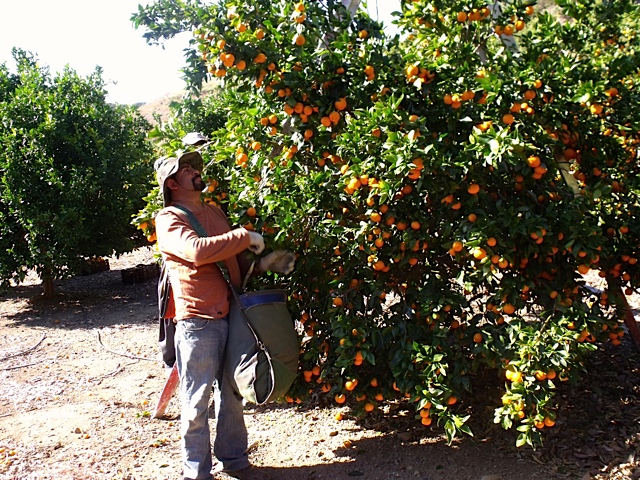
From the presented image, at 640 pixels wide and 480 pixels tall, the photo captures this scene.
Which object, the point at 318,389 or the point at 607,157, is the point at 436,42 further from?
the point at 318,389

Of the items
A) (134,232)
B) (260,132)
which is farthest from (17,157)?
(260,132)

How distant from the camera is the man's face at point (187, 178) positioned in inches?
139

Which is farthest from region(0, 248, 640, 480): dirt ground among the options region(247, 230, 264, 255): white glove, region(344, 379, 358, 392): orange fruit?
region(247, 230, 264, 255): white glove

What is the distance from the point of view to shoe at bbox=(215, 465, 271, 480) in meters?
3.67

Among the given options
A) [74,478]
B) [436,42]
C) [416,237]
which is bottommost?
[74,478]

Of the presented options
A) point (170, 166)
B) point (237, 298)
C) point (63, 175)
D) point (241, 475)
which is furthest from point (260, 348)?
point (63, 175)

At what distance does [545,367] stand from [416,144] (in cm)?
129

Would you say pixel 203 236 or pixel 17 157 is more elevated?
pixel 17 157

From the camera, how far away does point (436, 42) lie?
367 cm

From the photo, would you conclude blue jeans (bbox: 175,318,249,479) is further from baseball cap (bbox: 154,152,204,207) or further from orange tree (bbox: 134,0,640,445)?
baseball cap (bbox: 154,152,204,207)

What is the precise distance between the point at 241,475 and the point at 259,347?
87cm

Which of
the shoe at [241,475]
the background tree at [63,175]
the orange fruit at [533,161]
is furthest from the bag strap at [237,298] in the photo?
the background tree at [63,175]

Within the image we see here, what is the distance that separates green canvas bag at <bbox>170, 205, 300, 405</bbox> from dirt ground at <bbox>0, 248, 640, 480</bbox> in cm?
74

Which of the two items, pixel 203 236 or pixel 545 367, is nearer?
pixel 545 367
